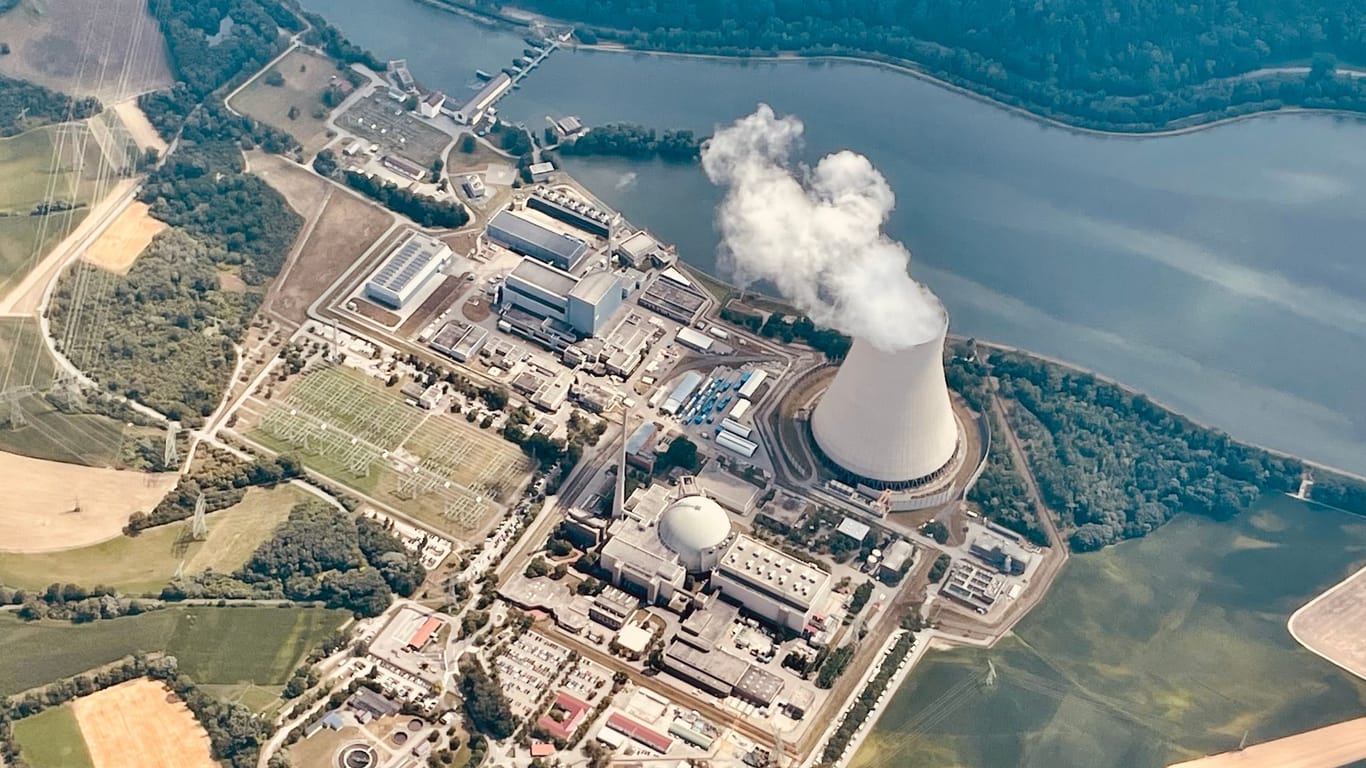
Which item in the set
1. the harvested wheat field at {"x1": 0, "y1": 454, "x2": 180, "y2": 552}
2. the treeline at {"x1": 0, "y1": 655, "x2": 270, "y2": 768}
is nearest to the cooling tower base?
the treeline at {"x1": 0, "y1": 655, "x2": 270, "y2": 768}

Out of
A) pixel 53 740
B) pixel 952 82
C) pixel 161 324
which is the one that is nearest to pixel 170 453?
pixel 161 324

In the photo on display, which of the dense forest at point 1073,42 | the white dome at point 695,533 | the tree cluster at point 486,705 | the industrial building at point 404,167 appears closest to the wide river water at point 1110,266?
the dense forest at point 1073,42

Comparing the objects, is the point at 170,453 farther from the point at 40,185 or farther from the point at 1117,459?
the point at 1117,459

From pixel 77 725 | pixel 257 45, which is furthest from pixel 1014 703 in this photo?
pixel 257 45

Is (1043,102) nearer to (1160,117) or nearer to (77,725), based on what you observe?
(1160,117)

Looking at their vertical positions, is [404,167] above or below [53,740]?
above

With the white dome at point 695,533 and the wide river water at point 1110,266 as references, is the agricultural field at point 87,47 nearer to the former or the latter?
the wide river water at point 1110,266
